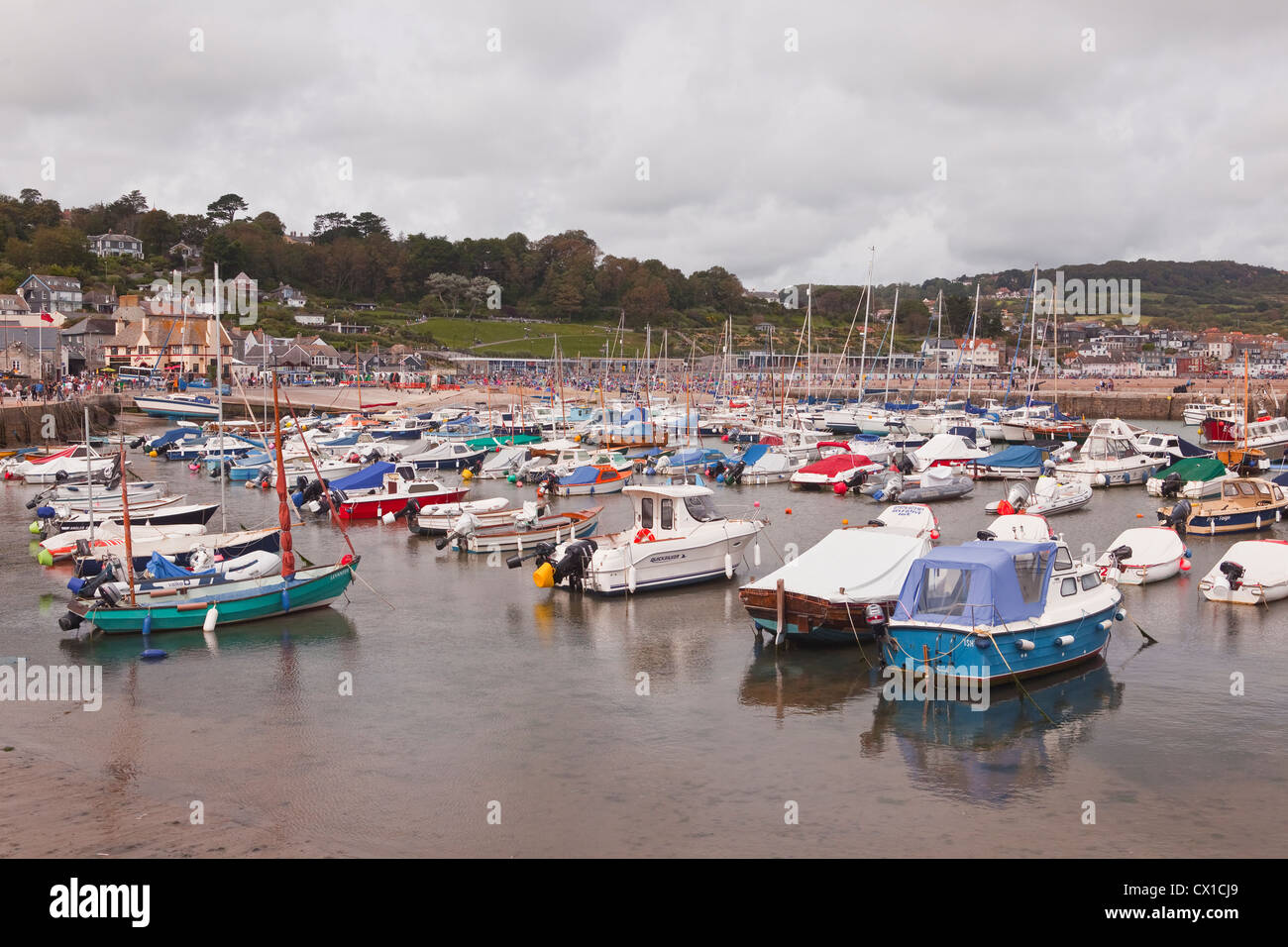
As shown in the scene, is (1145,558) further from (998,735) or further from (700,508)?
(998,735)

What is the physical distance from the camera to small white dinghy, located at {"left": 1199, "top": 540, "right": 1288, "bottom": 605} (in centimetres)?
2784

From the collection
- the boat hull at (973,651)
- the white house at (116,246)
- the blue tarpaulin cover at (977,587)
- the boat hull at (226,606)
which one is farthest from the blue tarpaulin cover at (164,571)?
the white house at (116,246)

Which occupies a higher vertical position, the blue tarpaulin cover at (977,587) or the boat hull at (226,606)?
the blue tarpaulin cover at (977,587)

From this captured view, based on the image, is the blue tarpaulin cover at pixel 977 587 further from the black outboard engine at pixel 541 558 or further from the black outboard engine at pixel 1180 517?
the black outboard engine at pixel 1180 517

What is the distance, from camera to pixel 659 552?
30.0m

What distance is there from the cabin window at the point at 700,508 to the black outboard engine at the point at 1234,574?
13676mm

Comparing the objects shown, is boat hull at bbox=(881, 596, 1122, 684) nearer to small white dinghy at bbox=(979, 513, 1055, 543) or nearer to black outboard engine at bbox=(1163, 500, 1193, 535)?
small white dinghy at bbox=(979, 513, 1055, 543)

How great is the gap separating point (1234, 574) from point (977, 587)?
11.5 meters

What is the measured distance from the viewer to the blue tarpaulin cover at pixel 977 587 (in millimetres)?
20750

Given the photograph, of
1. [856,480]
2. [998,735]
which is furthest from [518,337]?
[998,735]

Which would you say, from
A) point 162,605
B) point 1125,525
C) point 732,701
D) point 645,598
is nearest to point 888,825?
point 732,701

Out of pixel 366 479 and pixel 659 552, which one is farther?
pixel 366 479

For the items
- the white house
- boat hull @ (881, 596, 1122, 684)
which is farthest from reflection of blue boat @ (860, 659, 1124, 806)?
the white house
